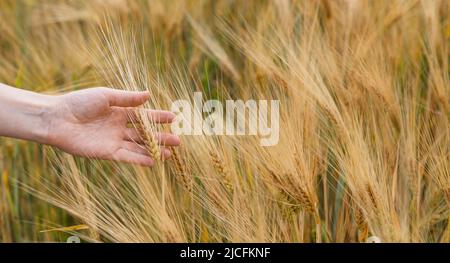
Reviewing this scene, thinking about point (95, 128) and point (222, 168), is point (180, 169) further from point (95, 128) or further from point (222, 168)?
point (95, 128)

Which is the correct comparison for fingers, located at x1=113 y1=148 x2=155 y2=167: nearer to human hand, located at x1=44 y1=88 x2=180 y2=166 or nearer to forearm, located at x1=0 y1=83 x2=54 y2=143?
human hand, located at x1=44 y1=88 x2=180 y2=166

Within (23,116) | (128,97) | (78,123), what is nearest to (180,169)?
(128,97)

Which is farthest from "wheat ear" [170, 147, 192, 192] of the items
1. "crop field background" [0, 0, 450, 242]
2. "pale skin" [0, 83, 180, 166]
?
"pale skin" [0, 83, 180, 166]

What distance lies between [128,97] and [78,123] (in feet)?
0.60

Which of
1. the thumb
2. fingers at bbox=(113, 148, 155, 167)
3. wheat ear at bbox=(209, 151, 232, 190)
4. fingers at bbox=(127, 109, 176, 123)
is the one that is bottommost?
wheat ear at bbox=(209, 151, 232, 190)

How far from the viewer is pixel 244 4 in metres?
2.36

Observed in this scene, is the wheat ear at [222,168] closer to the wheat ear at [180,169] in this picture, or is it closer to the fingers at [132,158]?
the wheat ear at [180,169]

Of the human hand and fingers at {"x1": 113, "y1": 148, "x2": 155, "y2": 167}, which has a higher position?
the human hand

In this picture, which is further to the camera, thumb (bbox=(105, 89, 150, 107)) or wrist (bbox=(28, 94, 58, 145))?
wrist (bbox=(28, 94, 58, 145))

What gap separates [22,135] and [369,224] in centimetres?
80

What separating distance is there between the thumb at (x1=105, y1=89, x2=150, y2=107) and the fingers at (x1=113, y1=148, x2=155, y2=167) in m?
0.11

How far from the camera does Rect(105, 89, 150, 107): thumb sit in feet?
4.92

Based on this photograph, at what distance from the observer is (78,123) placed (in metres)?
1.63

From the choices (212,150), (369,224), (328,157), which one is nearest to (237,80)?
(328,157)
